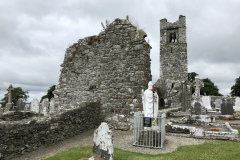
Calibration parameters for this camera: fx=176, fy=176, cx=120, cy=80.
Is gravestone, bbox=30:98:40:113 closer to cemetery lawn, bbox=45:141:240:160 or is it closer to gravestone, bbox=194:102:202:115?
cemetery lawn, bbox=45:141:240:160

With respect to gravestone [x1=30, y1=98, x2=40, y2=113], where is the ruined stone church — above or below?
above

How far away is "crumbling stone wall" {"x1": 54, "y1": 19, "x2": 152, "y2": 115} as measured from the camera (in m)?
8.30

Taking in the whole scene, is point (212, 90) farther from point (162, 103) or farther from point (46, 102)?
point (46, 102)

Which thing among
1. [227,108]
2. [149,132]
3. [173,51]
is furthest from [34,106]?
[173,51]

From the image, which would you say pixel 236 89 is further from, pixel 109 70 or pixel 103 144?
pixel 103 144

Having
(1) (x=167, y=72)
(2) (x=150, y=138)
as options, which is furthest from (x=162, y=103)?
(2) (x=150, y=138)

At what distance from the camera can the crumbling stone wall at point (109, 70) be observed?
27.2ft

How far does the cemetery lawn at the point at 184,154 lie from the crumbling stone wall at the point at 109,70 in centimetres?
300

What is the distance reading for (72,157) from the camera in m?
4.89

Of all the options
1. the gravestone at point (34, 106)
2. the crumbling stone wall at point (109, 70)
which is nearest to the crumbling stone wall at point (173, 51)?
the gravestone at point (34, 106)

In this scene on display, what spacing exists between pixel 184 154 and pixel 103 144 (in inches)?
97.6

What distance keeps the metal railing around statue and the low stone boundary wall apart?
8.61 ft

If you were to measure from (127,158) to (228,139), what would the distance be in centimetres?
457

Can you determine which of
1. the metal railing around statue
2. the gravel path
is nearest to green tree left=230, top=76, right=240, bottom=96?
the gravel path
